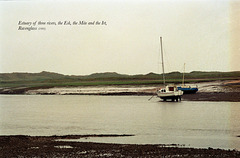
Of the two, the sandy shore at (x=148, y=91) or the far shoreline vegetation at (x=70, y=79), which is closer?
the sandy shore at (x=148, y=91)

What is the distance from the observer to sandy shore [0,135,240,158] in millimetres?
18562

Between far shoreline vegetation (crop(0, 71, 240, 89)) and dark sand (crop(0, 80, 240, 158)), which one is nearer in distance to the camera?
dark sand (crop(0, 80, 240, 158))

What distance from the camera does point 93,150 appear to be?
19.9 meters

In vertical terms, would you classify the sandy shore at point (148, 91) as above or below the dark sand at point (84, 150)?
above

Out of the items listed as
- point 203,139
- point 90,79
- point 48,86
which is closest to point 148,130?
point 203,139

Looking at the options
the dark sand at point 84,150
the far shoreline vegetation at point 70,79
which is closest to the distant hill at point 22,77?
the far shoreline vegetation at point 70,79

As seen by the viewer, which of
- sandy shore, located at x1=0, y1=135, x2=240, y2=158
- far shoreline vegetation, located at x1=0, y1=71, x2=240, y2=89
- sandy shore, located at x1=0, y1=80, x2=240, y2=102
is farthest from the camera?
far shoreline vegetation, located at x1=0, y1=71, x2=240, y2=89

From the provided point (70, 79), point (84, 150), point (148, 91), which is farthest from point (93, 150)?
point (70, 79)

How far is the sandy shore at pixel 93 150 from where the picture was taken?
60.9 feet

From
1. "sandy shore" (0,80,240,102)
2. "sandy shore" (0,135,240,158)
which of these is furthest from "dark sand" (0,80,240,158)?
"sandy shore" (0,80,240,102)

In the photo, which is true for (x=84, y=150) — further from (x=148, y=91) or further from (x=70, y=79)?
(x=70, y=79)

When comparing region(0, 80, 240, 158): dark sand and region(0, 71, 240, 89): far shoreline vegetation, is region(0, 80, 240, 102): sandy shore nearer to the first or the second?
region(0, 71, 240, 89): far shoreline vegetation

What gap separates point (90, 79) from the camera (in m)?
121

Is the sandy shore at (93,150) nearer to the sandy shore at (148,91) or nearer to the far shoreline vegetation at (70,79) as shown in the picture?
the sandy shore at (148,91)
